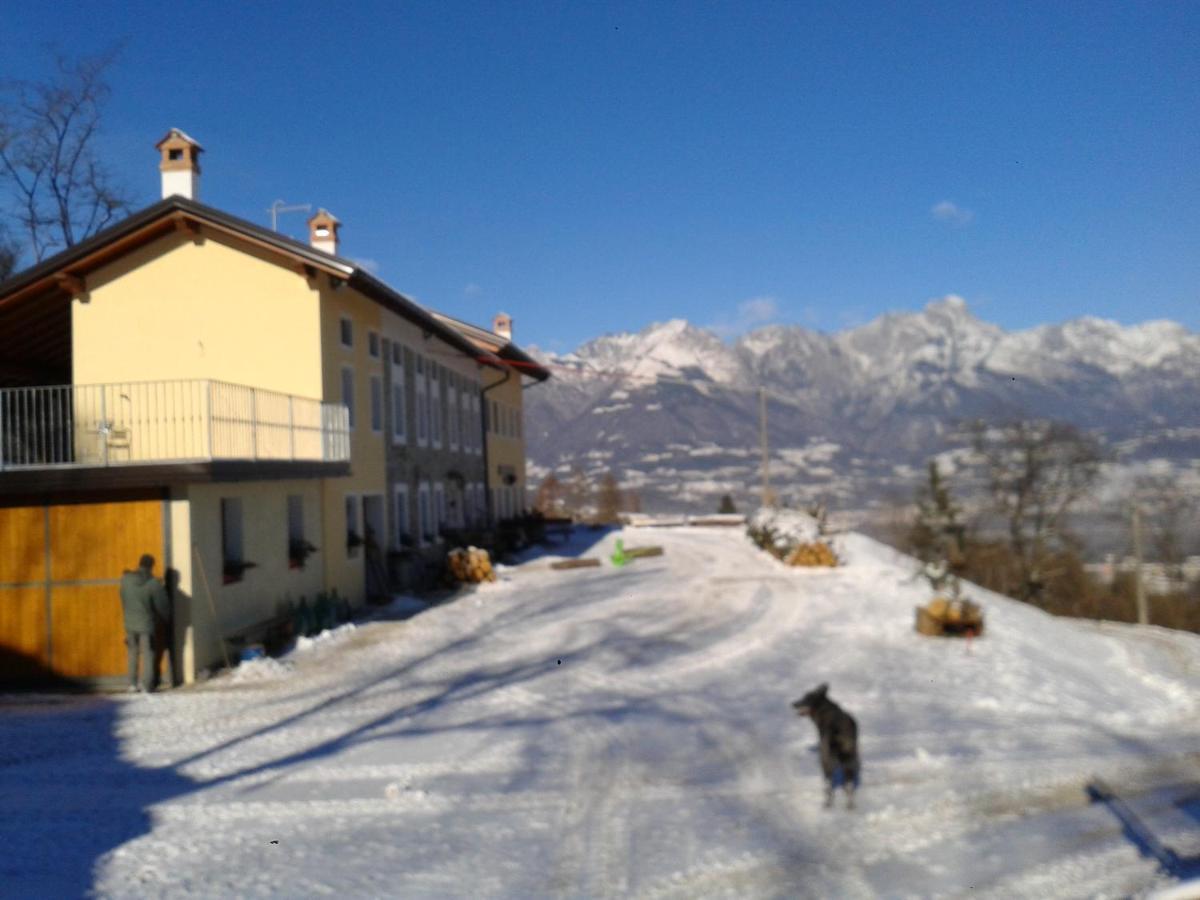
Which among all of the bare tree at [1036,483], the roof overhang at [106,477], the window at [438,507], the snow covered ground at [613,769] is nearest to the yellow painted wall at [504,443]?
the window at [438,507]

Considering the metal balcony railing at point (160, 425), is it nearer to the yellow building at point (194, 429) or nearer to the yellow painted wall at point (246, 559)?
the yellow building at point (194, 429)

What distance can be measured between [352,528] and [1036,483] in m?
36.3

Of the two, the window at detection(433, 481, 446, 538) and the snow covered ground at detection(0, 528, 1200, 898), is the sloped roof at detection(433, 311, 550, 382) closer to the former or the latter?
the window at detection(433, 481, 446, 538)

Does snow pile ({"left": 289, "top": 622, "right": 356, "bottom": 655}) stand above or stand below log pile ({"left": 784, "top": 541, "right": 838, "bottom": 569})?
below

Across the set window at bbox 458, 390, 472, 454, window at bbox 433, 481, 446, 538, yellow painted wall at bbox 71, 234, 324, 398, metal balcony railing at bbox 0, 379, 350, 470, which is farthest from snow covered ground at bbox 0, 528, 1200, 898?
window at bbox 458, 390, 472, 454

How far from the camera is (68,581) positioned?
565 inches

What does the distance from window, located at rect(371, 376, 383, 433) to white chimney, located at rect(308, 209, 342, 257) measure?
13.3 ft

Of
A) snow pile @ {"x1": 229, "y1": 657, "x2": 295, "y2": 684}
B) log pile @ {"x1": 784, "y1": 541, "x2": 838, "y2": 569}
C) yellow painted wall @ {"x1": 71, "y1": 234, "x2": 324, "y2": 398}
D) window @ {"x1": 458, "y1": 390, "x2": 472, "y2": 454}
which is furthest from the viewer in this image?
window @ {"x1": 458, "y1": 390, "x2": 472, "y2": 454}

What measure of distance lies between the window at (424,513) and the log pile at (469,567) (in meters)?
1.42

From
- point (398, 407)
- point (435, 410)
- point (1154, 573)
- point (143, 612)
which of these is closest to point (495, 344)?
point (435, 410)

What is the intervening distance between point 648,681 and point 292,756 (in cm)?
484

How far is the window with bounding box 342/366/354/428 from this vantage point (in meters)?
20.2

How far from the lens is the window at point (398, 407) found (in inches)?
930

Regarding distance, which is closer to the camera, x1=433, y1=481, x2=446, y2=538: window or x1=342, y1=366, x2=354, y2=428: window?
x1=342, y1=366, x2=354, y2=428: window
